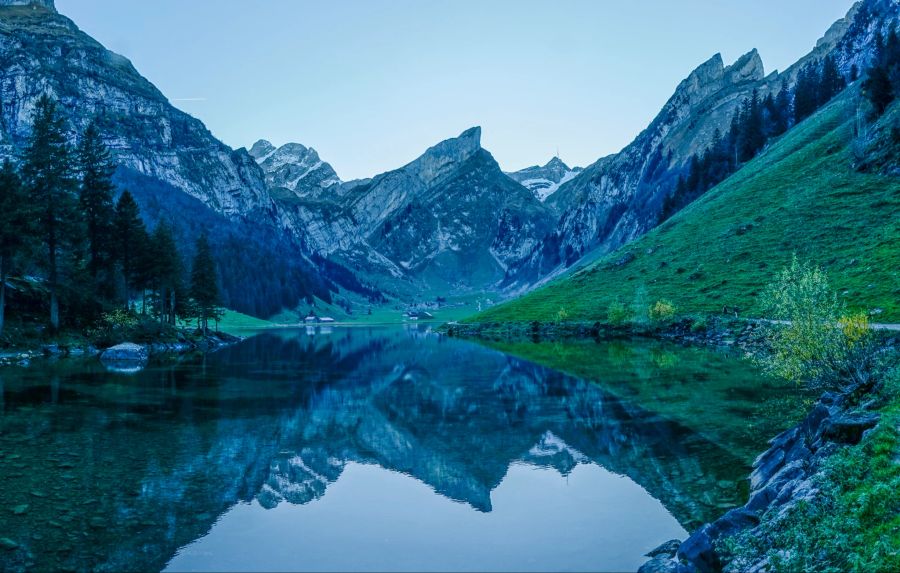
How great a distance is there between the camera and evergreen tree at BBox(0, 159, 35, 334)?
64.2 meters

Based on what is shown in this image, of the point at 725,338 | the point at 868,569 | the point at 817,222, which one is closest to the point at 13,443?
the point at 868,569

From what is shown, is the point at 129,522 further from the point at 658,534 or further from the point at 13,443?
the point at 658,534

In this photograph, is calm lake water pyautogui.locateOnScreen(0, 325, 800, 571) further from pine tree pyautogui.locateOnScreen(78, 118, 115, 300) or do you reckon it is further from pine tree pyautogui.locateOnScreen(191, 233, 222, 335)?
pine tree pyautogui.locateOnScreen(191, 233, 222, 335)

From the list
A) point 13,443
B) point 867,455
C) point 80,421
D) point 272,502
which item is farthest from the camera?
point 80,421

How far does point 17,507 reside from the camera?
64.6ft

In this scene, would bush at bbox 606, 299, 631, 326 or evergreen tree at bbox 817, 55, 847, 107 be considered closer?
bush at bbox 606, 299, 631, 326

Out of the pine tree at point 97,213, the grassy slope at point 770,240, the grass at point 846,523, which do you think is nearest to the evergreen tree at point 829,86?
the grassy slope at point 770,240

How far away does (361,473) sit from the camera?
26828mm

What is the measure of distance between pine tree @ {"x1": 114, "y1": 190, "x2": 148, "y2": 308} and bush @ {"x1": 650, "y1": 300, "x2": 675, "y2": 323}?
3576 inches

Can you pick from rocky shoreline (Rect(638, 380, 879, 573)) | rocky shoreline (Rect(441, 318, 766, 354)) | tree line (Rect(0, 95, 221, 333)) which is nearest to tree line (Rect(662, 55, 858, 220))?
rocky shoreline (Rect(441, 318, 766, 354))

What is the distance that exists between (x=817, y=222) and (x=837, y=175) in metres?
19.5

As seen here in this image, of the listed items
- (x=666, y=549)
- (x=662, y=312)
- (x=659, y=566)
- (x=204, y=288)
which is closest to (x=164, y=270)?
(x=204, y=288)

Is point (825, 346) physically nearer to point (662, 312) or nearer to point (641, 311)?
point (662, 312)

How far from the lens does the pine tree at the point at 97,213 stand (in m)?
86.5
